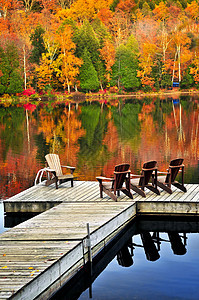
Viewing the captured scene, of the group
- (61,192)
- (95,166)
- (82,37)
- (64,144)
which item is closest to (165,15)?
(82,37)

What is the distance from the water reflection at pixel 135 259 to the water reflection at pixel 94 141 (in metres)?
Result: 5.16

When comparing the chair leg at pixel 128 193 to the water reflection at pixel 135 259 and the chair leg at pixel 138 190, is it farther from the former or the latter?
the water reflection at pixel 135 259

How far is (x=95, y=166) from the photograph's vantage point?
787 inches

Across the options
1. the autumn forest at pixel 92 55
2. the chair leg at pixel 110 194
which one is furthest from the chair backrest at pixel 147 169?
the autumn forest at pixel 92 55

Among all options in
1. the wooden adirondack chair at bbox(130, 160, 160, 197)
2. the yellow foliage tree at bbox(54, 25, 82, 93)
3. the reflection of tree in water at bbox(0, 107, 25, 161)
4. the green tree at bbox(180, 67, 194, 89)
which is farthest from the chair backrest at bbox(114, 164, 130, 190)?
the green tree at bbox(180, 67, 194, 89)

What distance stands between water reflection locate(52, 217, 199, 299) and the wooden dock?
0.67ft

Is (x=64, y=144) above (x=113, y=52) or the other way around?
the other way around

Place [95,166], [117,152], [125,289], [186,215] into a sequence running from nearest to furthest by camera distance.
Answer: [125,289] < [186,215] < [95,166] < [117,152]

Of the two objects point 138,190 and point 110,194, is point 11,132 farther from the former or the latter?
point 110,194

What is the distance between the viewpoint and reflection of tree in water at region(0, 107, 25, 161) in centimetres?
2675

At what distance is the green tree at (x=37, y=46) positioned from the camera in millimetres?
70438

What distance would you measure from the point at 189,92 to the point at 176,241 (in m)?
73.8

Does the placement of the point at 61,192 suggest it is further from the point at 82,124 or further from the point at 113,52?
the point at 113,52

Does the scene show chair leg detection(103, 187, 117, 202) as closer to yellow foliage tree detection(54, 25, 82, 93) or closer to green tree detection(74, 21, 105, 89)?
yellow foliage tree detection(54, 25, 82, 93)
